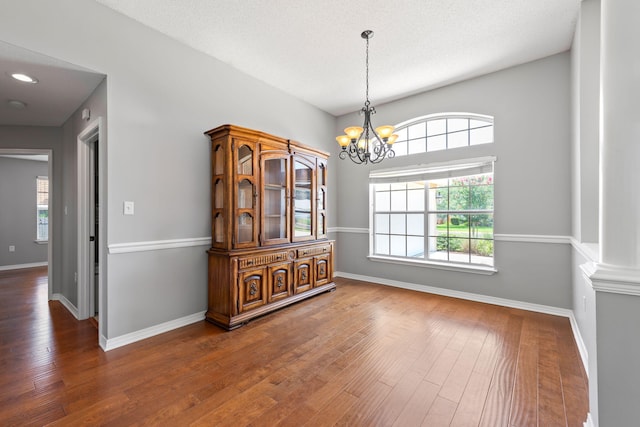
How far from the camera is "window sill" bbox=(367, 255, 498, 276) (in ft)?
11.9

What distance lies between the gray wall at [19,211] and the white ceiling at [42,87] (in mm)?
3201

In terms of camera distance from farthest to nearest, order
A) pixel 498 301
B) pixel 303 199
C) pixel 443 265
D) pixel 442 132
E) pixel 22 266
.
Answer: pixel 22 266 → pixel 442 132 → pixel 443 265 → pixel 303 199 → pixel 498 301

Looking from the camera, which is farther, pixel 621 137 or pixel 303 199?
pixel 303 199

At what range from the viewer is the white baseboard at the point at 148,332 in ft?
7.99

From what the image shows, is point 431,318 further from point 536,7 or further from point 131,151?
point 131,151

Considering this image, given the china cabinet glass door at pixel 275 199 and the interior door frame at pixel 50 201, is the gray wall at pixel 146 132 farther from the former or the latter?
the interior door frame at pixel 50 201

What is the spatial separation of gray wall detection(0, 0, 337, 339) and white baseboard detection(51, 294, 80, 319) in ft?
4.01

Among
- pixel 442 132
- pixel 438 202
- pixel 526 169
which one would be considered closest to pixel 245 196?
pixel 438 202


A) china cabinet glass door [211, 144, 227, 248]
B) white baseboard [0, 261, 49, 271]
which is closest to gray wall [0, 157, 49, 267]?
white baseboard [0, 261, 49, 271]

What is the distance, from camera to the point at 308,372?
2.08 meters

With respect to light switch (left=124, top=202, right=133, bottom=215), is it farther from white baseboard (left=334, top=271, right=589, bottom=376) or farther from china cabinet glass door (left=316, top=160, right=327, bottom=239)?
white baseboard (left=334, top=271, right=589, bottom=376)

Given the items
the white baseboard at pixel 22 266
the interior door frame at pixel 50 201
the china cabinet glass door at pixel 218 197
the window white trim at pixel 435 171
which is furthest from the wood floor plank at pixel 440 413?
the white baseboard at pixel 22 266

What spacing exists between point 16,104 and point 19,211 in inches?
175

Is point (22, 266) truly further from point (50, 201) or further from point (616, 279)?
point (616, 279)
